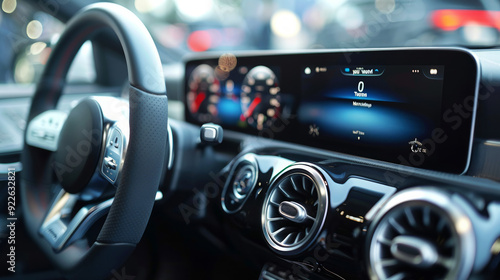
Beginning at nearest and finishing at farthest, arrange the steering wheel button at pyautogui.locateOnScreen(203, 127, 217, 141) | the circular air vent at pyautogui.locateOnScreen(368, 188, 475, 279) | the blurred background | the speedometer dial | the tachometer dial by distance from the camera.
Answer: the circular air vent at pyautogui.locateOnScreen(368, 188, 475, 279) → the steering wheel button at pyautogui.locateOnScreen(203, 127, 217, 141) → the speedometer dial → the tachometer dial → the blurred background

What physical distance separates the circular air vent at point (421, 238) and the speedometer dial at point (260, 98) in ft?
2.24

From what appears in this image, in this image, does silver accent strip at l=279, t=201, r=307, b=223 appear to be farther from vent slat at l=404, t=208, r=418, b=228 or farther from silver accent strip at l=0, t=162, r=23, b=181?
silver accent strip at l=0, t=162, r=23, b=181

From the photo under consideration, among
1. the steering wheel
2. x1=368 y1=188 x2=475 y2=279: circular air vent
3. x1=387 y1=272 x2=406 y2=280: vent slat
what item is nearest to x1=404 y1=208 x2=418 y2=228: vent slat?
x1=368 y1=188 x2=475 y2=279: circular air vent

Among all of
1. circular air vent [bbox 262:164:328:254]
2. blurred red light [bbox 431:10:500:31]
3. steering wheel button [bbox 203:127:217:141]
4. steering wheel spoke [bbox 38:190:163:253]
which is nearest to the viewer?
circular air vent [bbox 262:164:328:254]

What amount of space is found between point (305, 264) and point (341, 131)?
1.40 ft

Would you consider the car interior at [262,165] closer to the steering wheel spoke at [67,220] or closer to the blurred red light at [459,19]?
the steering wheel spoke at [67,220]

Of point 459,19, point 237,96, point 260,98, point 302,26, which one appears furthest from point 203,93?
point 302,26

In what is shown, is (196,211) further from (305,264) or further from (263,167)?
(305,264)

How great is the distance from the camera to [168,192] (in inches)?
61.6

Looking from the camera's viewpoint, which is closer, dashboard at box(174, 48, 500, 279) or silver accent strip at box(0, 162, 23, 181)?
dashboard at box(174, 48, 500, 279)

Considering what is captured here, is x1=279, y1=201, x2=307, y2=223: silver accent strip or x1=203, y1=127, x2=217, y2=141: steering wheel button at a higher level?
x1=203, y1=127, x2=217, y2=141: steering wheel button

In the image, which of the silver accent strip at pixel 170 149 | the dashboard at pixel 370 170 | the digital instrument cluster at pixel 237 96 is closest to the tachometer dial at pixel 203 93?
the digital instrument cluster at pixel 237 96

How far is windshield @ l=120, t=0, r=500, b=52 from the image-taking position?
2.49 metres

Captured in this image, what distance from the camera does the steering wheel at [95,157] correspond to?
1.05 meters
